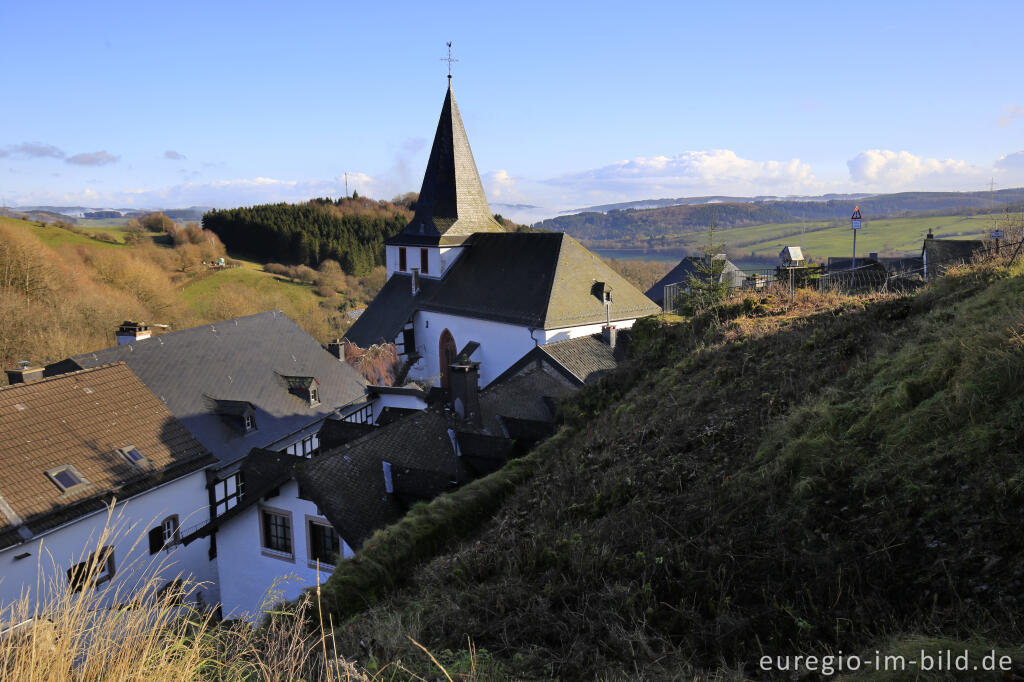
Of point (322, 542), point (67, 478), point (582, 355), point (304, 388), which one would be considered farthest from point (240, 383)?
point (322, 542)

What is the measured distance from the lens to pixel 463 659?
432cm

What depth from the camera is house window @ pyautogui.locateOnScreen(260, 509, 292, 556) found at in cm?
1291

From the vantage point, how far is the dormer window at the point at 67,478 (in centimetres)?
1471

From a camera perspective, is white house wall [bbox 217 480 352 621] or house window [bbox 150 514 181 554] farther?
house window [bbox 150 514 181 554]

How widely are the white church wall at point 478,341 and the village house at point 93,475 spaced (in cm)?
1222

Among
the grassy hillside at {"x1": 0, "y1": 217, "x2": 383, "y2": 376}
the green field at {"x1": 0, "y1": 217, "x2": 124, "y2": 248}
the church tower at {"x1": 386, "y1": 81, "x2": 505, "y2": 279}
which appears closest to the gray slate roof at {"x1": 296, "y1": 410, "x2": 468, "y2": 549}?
the church tower at {"x1": 386, "y1": 81, "x2": 505, "y2": 279}

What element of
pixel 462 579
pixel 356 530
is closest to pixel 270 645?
pixel 462 579

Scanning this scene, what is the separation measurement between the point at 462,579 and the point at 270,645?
7.56 ft

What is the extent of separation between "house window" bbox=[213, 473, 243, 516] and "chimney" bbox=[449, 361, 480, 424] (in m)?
6.98

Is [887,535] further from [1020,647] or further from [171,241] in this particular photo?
[171,241]

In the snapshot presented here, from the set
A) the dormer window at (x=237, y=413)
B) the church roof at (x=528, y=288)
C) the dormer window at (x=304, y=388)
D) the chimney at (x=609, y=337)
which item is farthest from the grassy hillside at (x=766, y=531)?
the church roof at (x=528, y=288)

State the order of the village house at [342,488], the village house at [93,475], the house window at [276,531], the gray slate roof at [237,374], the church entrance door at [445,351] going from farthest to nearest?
the church entrance door at [445,351]
the gray slate roof at [237,374]
the village house at [93,475]
the house window at [276,531]
the village house at [342,488]

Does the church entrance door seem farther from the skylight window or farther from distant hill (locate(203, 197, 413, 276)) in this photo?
distant hill (locate(203, 197, 413, 276))

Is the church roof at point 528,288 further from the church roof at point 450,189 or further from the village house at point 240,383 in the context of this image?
the village house at point 240,383
